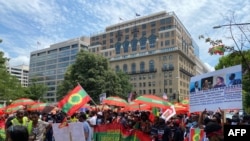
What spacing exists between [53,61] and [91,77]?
3517 inches

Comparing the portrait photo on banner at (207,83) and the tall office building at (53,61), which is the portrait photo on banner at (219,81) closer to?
the portrait photo on banner at (207,83)

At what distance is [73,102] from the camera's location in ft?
39.8

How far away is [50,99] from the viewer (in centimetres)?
14575

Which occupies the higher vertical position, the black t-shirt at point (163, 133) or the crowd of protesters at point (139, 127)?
the crowd of protesters at point (139, 127)

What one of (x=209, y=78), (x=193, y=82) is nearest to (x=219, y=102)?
(x=209, y=78)

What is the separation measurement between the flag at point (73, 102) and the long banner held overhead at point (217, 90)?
16.2ft

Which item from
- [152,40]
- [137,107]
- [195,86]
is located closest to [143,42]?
[152,40]

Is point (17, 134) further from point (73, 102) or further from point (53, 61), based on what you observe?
point (53, 61)

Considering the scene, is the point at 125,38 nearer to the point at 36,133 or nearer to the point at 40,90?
the point at 40,90

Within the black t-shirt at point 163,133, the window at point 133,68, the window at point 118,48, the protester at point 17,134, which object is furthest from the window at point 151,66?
the protester at point 17,134

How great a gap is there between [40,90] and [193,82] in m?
68.2

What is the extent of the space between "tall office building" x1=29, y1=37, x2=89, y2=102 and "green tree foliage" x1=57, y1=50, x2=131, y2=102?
2709 inches

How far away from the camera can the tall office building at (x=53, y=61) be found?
Answer: 13388 centimetres

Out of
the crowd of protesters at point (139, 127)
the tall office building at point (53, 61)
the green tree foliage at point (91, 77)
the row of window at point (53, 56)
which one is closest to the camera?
the crowd of protesters at point (139, 127)
